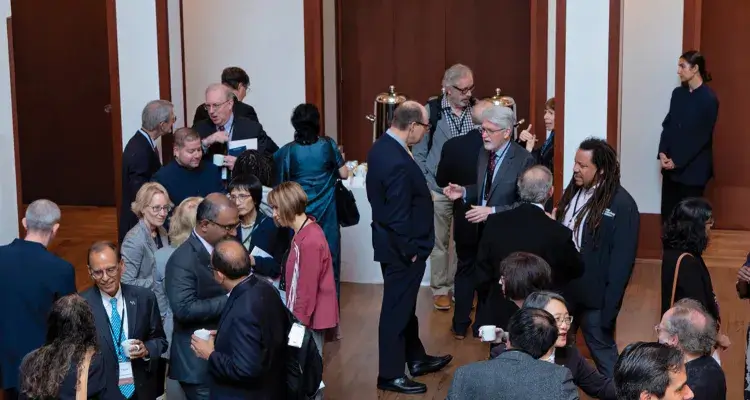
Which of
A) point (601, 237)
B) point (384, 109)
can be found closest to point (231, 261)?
point (601, 237)

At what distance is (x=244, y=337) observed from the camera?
14.8ft

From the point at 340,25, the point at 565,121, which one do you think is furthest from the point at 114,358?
the point at 340,25

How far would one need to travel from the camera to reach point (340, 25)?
1108cm

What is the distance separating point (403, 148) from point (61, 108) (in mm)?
7031

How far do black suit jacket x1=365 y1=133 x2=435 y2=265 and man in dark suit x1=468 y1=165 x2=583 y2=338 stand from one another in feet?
2.66

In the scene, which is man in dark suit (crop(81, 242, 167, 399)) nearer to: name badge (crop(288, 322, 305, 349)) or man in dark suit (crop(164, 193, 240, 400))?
man in dark suit (crop(164, 193, 240, 400))

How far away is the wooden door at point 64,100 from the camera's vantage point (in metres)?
12.1

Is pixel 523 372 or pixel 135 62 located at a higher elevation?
pixel 135 62

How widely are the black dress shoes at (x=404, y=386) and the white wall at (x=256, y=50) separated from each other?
11.7ft

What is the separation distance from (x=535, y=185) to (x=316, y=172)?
2.05 m

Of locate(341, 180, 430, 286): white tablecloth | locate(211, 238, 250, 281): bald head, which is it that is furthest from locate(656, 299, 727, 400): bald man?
locate(341, 180, 430, 286): white tablecloth

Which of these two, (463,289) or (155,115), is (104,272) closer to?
(155,115)

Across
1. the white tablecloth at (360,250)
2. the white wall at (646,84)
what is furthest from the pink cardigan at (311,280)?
the white wall at (646,84)

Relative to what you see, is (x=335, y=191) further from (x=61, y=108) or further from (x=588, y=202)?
(x=61, y=108)
